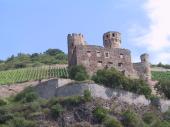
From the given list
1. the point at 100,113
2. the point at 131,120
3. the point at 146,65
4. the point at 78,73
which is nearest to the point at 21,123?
the point at 100,113

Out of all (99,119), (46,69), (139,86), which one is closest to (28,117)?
(99,119)

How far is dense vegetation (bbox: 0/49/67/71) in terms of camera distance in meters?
96.9

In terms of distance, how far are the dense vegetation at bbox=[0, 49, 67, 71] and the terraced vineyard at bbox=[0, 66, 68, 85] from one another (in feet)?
37.5

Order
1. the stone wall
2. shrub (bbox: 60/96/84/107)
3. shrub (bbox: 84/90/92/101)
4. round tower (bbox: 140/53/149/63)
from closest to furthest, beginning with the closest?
shrub (bbox: 60/96/84/107) < shrub (bbox: 84/90/92/101) < the stone wall < round tower (bbox: 140/53/149/63)

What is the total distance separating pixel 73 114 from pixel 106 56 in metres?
11.6

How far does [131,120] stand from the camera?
194 ft

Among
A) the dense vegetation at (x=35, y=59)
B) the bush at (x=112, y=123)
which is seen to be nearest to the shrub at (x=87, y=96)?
the bush at (x=112, y=123)

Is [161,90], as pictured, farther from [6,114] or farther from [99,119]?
[6,114]

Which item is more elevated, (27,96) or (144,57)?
(144,57)

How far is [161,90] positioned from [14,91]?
13677 millimetres

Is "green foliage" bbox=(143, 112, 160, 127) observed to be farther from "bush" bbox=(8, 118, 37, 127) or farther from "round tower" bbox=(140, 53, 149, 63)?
"round tower" bbox=(140, 53, 149, 63)

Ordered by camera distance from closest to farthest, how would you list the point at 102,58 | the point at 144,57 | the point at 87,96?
the point at 87,96
the point at 102,58
the point at 144,57

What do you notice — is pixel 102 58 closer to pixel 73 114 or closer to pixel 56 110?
pixel 73 114

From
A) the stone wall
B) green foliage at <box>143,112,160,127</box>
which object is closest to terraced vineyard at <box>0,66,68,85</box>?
the stone wall
